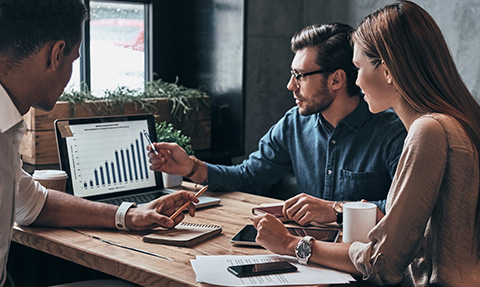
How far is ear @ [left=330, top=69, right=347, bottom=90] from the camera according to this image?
100.0 inches

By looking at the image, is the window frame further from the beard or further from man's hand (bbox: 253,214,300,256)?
man's hand (bbox: 253,214,300,256)

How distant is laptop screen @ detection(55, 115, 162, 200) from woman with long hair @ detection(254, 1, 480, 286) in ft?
3.49

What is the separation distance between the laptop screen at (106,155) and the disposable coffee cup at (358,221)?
0.99 meters

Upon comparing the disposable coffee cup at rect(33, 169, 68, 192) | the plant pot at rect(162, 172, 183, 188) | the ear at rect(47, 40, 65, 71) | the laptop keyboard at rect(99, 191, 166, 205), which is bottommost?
the laptop keyboard at rect(99, 191, 166, 205)

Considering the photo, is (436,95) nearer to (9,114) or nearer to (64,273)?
(9,114)

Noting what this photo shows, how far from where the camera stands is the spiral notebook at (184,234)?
1.83 m

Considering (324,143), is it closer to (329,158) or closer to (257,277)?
(329,158)

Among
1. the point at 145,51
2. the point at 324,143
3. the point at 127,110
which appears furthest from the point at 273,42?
the point at 324,143

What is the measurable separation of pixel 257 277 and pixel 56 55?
0.79m

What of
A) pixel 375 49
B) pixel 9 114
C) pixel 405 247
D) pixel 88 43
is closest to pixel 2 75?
pixel 9 114

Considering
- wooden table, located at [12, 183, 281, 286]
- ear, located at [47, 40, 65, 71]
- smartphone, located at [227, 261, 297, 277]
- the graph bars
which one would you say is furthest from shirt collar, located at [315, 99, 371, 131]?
ear, located at [47, 40, 65, 71]

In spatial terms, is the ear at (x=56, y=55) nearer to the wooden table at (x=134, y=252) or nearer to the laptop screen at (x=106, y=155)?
the wooden table at (x=134, y=252)

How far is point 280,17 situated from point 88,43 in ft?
3.99

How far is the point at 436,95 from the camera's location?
1.59 metres
